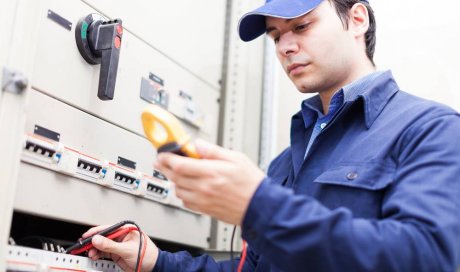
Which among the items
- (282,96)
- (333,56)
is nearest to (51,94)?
(333,56)

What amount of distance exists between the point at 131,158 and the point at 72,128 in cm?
27

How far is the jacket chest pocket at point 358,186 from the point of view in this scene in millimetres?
1000

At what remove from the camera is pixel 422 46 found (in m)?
1.75

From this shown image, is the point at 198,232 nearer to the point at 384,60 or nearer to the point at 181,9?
the point at 181,9

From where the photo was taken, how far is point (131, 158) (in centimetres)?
147

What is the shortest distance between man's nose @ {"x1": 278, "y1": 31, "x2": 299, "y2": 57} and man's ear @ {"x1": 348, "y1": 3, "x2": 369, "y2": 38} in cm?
21

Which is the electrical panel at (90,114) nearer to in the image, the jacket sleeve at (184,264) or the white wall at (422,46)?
the jacket sleeve at (184,264)

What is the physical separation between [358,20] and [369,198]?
64 centimetres

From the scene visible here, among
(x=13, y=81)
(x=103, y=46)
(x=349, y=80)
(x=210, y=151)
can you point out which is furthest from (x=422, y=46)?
(x=13, y=81)

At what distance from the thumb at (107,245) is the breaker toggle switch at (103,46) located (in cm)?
37

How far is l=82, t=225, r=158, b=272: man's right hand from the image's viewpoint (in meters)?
1.17

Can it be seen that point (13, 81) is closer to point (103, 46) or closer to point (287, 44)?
point (103, 46)

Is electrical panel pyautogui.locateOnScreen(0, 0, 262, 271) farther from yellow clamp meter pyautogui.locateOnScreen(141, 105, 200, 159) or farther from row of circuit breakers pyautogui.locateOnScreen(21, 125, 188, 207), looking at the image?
yellow clamp meter pyautogui.locateOnScreen(141, 105, 200, 159)

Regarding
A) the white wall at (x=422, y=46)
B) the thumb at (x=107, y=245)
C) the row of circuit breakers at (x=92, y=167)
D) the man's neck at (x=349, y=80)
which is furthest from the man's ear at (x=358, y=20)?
the thumb at (x=107, y=245)
